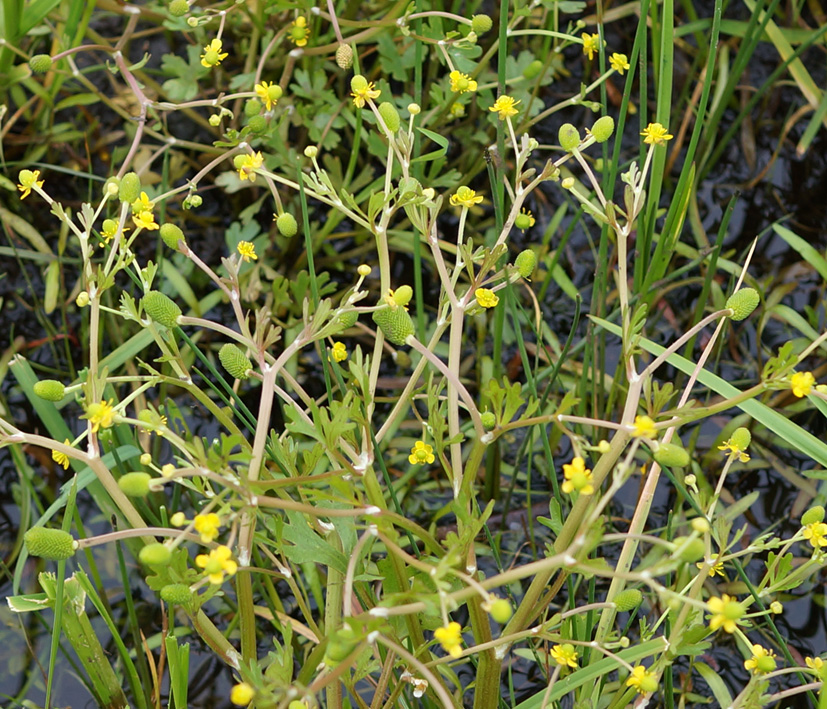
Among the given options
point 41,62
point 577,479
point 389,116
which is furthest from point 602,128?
point 41,62

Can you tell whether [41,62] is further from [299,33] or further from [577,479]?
[577,479]

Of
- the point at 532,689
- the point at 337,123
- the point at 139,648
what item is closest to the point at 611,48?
the point at 337,123

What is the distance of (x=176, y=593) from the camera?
36.3 inches

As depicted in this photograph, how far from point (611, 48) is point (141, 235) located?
1.22 meters

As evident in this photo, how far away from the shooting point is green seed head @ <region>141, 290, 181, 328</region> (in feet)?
3.26

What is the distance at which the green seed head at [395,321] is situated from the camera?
3.22 ft

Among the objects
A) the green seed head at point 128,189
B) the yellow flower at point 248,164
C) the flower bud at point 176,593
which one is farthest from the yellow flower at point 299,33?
the flower bud at point 176,593

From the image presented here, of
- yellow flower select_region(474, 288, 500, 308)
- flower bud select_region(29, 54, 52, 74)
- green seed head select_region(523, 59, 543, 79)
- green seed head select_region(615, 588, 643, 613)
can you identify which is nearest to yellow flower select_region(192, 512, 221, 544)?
yellow flower select_region(474, 288, 500, 308)

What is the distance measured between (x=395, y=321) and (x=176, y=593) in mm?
361

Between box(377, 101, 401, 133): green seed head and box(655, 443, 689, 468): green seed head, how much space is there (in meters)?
0.50

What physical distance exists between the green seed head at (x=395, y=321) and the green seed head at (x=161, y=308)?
0.23 metres

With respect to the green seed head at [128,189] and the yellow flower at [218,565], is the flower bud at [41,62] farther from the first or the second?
the yellow flower at [218,565]

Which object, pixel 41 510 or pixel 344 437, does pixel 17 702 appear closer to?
pixel 41 510

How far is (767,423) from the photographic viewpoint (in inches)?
50.9
